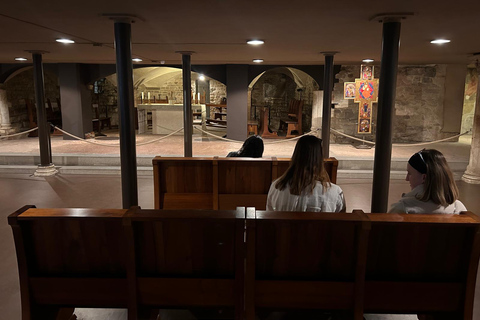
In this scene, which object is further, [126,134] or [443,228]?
[126,134]

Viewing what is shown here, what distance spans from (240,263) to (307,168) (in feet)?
2.39

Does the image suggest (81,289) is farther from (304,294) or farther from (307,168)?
(307,168)

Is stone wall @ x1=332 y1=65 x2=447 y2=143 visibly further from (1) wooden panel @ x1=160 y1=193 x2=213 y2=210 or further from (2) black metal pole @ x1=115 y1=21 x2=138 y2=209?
(2) black metal pole @ x1=115 y1=21 x2=138 y2=209

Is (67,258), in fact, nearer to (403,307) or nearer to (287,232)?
(287,232)

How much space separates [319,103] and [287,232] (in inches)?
370

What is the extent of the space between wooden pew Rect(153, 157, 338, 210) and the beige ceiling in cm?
145

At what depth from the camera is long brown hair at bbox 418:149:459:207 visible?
7.18 ft

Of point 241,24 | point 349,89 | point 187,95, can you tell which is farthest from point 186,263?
point 349,89

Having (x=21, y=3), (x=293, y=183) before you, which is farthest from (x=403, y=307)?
(x=21, y=3)

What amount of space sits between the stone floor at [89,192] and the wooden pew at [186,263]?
0.65 m

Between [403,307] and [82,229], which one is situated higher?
[82,229]

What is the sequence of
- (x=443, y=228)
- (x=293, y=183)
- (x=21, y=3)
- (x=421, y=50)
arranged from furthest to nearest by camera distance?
(x=421, y=50)
(x=21, y=3)
(x=293, y=183)
(x=443, y=228)

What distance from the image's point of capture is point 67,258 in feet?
6.85

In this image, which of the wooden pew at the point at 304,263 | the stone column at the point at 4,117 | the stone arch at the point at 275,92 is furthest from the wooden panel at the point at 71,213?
the stone arch at the point at 275,92
